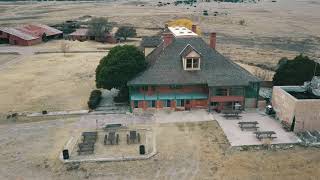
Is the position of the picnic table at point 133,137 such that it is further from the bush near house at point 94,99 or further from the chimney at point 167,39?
the chimney at point 167,39

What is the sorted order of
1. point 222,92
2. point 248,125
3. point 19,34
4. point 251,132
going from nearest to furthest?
point 251,132 < point 248,125 < point 222,92 < point 19,34

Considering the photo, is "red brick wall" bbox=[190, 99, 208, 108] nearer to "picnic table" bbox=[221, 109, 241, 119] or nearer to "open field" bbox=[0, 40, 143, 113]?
"picnic table" bbox=[221, 109, 241, 119]

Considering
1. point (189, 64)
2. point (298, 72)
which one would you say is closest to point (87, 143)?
point (189, 64)

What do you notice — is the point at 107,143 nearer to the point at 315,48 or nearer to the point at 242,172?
the point at 242,172

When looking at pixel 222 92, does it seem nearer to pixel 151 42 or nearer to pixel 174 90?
pixel 174 90

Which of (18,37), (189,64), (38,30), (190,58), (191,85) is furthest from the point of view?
(38,30)

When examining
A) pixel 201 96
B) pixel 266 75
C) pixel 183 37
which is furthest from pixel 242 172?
pixel 266 75

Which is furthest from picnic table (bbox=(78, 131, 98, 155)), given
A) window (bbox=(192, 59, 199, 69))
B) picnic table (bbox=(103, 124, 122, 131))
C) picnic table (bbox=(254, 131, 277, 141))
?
picnic table (bbox=(254, 131, 277, 141))
